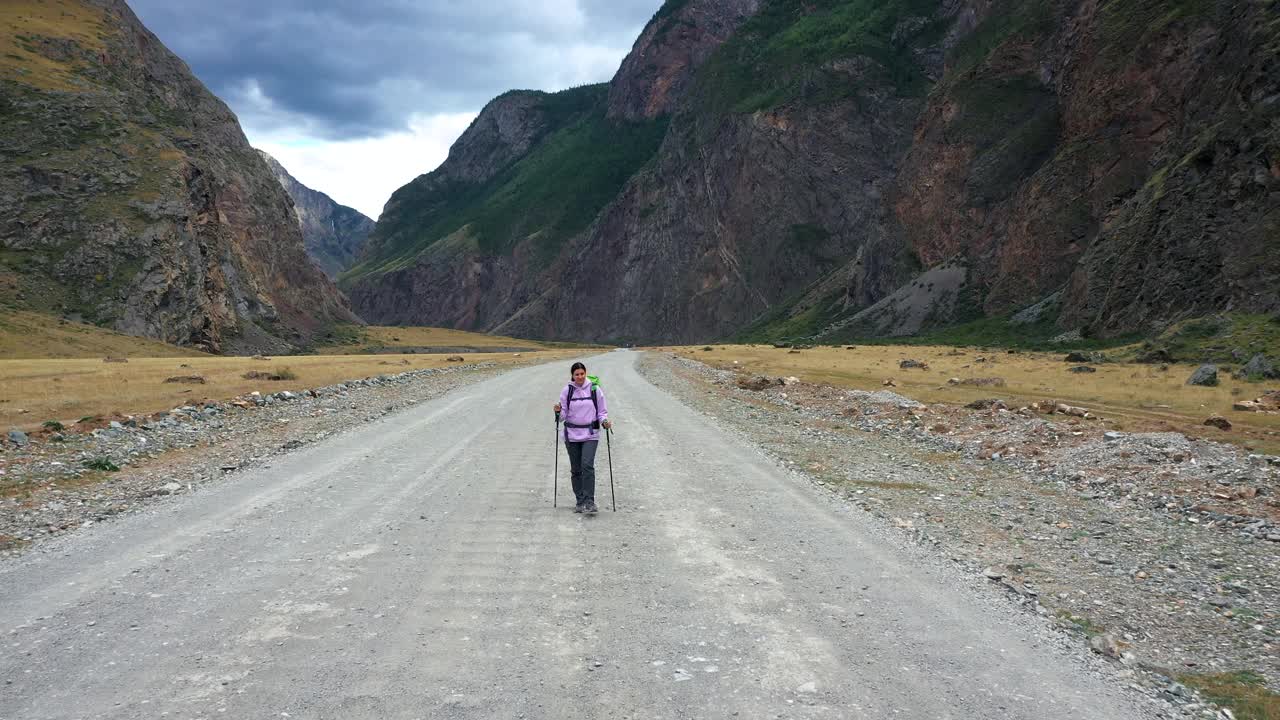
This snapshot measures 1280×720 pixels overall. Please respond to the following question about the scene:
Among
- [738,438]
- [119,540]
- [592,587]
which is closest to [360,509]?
[119,540]

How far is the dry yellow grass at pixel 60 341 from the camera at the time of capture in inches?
1937

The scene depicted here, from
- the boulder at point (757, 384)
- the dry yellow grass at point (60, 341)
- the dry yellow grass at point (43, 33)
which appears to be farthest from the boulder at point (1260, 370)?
the dry yellow grass at point (43, 33)

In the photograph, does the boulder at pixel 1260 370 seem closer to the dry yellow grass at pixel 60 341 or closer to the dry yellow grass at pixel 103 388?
the dry yellow grass at pixel 103 388

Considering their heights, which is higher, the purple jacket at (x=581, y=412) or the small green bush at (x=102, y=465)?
the purple jacket at (x=581, y=412)

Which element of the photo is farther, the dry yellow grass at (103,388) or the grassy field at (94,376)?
the grassy field at (94,376)

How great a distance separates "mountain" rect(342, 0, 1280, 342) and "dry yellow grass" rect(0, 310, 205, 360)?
7252cm

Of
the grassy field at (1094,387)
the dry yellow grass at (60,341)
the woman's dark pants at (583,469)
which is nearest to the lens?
the woman's dark pants at (583,469)

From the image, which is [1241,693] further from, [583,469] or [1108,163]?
[1108,163]

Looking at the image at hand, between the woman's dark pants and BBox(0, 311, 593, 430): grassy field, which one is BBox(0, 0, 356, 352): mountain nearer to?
BBox(0, 311, 593, 430): grassy field

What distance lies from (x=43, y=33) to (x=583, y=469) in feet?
362

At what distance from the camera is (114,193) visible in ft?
221

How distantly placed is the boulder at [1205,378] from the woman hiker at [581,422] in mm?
24120

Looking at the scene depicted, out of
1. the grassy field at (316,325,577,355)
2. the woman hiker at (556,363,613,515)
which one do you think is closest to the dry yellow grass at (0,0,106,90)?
the grassy field at (316,325,577,355)

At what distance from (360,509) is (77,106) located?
295 feet
